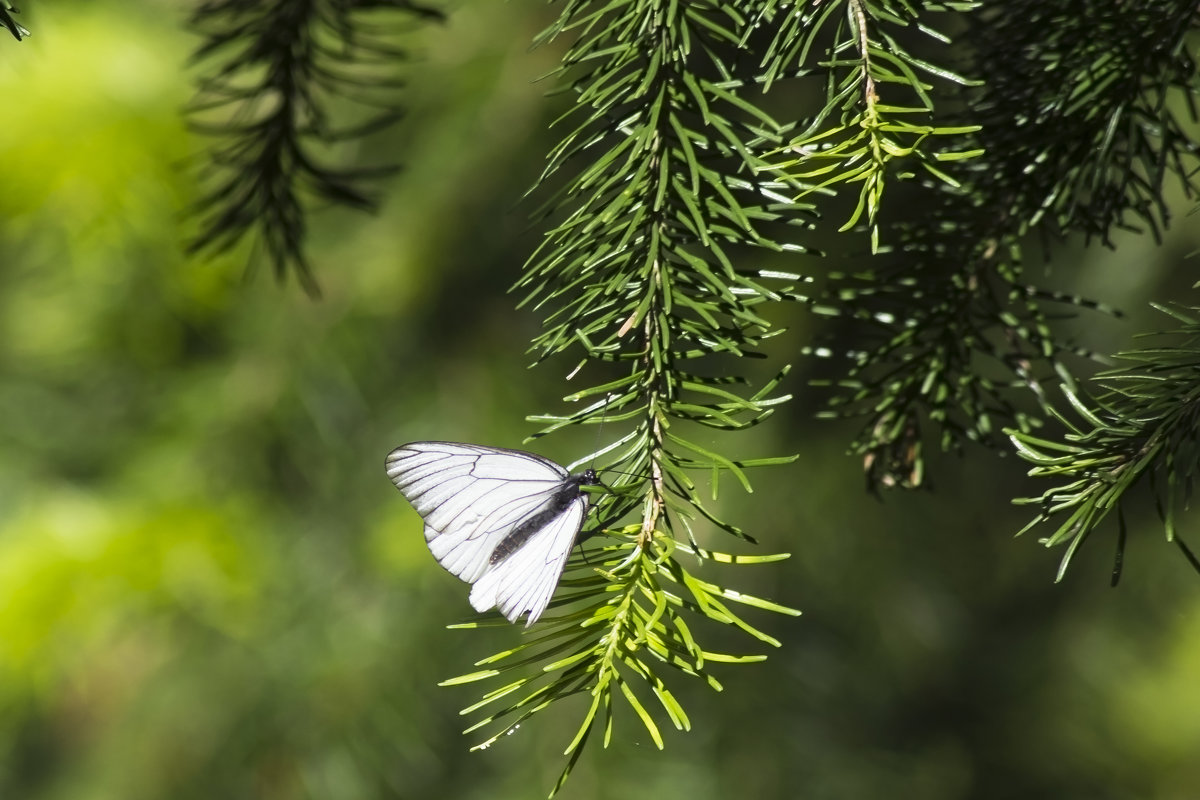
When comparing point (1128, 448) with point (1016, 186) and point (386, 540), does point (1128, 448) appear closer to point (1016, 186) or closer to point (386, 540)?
point (1016, 186)

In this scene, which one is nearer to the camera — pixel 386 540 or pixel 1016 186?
pixel 1016 186

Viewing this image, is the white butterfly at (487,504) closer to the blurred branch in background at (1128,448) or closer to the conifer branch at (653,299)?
the conifer branch at (653,299)

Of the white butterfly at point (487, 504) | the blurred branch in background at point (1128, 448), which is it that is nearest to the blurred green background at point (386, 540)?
the white butterfly at point (487, 504)

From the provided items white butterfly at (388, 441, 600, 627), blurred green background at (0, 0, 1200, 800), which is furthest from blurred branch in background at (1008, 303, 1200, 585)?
blurred green background at (0, 0, 1200, 800)

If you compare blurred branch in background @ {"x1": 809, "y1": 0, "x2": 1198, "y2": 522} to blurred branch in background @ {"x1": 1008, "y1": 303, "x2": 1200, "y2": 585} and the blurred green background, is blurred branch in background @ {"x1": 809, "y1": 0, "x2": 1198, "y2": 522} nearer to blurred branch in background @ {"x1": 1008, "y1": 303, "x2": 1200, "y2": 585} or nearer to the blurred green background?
blurred branch in background @ {"x1": 1008, "y1": 303, "x2": 1200, "y2": 585}

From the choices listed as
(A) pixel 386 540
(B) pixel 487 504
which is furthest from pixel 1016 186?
(A) pixel 386 540

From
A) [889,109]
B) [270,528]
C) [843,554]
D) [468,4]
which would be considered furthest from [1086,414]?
[468,4]

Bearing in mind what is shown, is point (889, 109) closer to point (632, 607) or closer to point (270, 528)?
point (632, 607)
